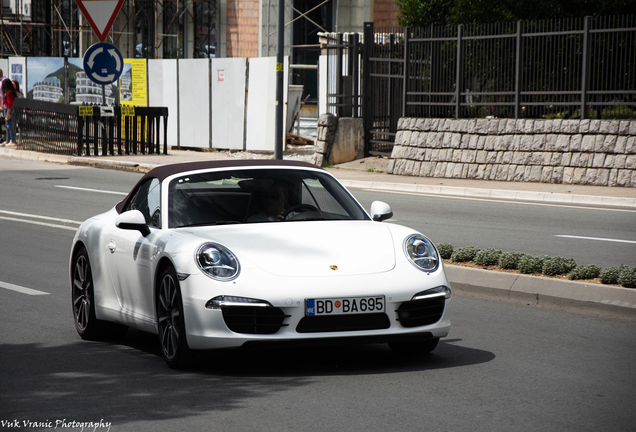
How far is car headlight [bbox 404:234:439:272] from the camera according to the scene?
5846 mm

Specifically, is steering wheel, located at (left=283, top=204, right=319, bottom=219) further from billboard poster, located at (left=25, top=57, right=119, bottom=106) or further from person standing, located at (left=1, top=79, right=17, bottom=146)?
billboard poster, located at (left=25, top=57, right=119, bottom=106)

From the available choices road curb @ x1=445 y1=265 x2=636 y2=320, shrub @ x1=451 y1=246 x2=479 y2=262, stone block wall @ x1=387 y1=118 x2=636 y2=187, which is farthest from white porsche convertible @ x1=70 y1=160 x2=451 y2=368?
stone block wall @ x1=387 y1=118 x2=636 y2=187

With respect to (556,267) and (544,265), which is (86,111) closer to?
(544,265)

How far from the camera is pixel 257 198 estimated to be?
21.3 ft

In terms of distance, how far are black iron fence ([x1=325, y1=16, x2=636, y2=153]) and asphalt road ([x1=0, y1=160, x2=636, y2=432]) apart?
12.7m

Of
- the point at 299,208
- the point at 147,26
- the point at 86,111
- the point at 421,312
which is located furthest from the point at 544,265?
the point at 147,26

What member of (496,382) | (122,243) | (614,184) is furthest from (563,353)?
(614,184)

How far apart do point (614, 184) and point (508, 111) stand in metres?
3.33

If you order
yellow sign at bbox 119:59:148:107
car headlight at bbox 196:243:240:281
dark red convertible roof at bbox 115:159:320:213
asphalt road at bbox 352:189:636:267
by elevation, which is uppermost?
yellow sign at bbox 119:59:148:107

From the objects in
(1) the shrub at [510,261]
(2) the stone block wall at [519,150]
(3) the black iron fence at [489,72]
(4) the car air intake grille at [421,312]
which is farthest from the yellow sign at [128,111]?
(4) the car air intake grille at [421,312]

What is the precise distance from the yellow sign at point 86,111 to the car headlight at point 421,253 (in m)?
20.3

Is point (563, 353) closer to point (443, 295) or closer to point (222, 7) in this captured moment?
point (443, 295)

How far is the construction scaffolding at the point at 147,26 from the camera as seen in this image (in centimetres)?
4578

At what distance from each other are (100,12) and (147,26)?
30590mm
